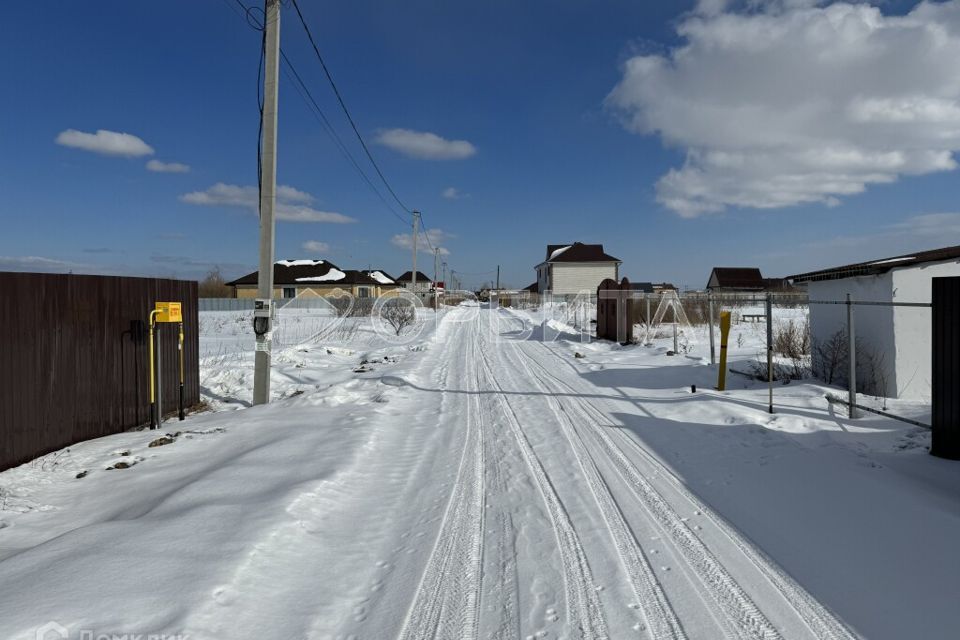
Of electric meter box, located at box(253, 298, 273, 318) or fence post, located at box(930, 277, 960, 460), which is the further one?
electric meter box, located at box(253, 298, 273, 318)

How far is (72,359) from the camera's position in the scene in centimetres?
686

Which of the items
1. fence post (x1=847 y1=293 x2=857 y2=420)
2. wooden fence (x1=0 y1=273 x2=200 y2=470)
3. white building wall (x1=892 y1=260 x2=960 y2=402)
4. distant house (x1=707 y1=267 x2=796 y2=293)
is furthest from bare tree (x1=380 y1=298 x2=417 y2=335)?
distant house (x1=707 y1=267 x2=796 y2=293)

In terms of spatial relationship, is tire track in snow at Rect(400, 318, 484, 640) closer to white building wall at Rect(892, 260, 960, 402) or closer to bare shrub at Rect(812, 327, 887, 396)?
bare shrub at Rect(812, 327, 887, 396)

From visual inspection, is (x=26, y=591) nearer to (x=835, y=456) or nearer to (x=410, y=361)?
(x=835, y=456)

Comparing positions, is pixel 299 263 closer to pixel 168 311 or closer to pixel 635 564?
pixel 168 311

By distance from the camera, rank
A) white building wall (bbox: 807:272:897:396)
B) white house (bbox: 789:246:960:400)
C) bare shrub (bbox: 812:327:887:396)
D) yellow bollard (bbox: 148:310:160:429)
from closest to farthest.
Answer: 1. yellow bollard (bbox: 148:310:160:429)
2. white house (bbox: 789:246:960:400)
3. white building wall (bbox: 807:272:897:396)
4. bare shrub (bbox: 812:327:887:396)

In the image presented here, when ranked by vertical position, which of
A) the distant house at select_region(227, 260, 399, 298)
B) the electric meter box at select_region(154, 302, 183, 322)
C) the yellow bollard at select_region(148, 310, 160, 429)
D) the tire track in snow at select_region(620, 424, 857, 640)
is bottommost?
the tire track in snow at select_region(620, 424, 857, 640)

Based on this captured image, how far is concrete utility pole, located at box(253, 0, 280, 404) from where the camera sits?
932 cm

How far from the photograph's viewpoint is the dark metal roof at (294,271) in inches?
2707

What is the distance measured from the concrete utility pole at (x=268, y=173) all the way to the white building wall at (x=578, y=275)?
5996 cm

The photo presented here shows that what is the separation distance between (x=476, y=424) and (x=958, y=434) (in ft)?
18.2

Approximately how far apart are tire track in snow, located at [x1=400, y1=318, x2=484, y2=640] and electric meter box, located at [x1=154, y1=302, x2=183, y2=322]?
5533 millimetres

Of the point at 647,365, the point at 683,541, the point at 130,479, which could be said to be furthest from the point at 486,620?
the point at 647,365

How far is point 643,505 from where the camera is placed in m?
4.76
